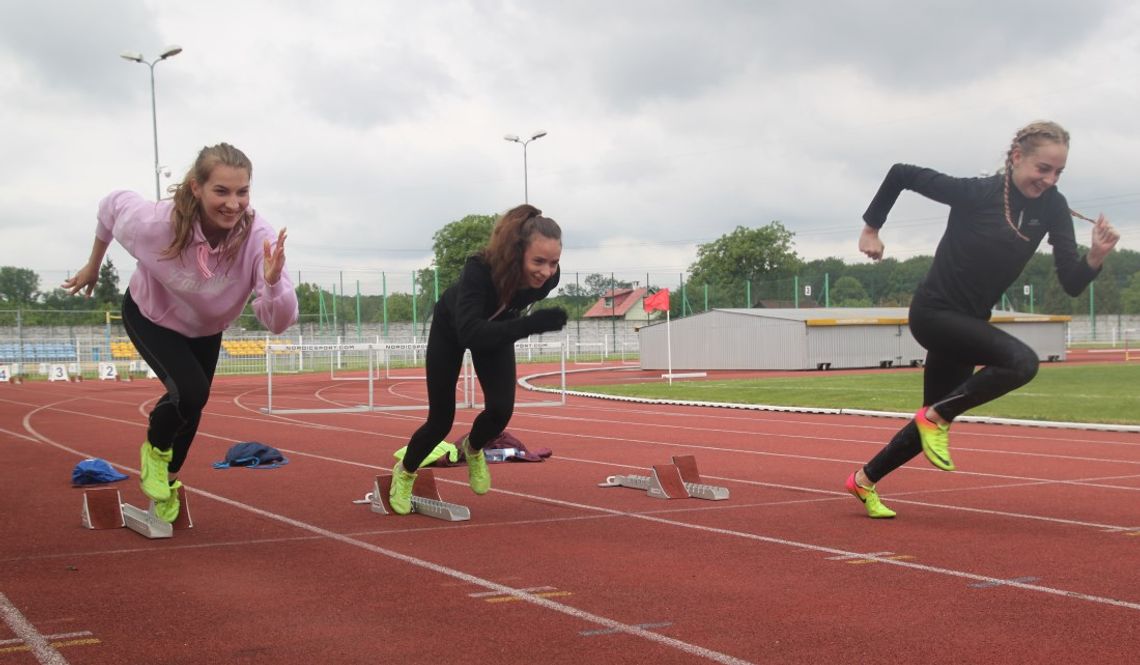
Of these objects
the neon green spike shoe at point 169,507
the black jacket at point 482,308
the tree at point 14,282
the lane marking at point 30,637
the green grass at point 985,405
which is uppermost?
the tree at point 14,282

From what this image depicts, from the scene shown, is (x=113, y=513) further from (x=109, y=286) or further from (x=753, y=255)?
(x=753, y=255)

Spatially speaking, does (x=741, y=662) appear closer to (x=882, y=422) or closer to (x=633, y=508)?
(x=633, y=508)

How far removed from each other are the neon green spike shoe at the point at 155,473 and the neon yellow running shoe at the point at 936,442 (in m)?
4.17

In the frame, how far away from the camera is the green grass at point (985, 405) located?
15953mm

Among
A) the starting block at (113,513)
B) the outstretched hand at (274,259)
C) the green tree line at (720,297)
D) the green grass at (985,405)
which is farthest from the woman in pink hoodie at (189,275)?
the green tree line at (720,297)

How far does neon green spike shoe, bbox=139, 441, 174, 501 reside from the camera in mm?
5895

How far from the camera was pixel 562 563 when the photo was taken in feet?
17.0

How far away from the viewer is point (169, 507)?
606cm

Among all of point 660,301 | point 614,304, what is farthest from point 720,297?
point 660,301

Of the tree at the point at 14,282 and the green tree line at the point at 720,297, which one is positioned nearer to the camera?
the green tree line at the point at 720,297

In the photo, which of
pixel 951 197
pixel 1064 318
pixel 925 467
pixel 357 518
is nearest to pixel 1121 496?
pixel 925 467

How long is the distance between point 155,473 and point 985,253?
4667 mm

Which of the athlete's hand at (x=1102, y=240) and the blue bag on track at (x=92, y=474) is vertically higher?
the athlete's hand at (x=1102, y=240)

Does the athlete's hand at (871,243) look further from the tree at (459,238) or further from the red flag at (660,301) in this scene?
the tree at (459,238)
